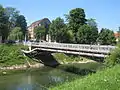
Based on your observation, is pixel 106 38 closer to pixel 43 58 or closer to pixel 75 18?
pixel 75 18

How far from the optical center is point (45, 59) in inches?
2559

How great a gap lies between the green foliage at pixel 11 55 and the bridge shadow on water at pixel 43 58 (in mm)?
2898

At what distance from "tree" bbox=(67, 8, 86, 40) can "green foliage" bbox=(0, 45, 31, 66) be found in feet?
79.2

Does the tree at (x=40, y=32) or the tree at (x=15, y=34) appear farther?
the tree at (x=40, y=32)

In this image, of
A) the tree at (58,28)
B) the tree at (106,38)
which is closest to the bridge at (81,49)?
the tree at (58,28)

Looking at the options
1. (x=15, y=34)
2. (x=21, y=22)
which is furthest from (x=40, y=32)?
(x=15, y=34)

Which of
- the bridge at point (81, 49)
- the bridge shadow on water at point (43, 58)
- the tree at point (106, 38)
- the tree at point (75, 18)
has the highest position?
the tree at point (75, 18)

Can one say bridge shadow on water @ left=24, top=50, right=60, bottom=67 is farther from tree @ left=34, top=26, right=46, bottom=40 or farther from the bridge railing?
tree @ left=34, top=26, right=46, bottom=40

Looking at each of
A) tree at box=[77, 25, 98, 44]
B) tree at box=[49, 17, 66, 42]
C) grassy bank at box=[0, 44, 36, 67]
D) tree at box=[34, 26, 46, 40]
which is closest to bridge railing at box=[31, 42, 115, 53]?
grassy bank at box=[0, 44, 36, 67]

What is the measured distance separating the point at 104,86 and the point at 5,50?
2046 inches

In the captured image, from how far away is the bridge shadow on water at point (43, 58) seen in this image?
62.9 metres

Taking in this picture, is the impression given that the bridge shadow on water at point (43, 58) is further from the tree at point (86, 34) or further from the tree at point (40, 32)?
the tree at point (40, 32)

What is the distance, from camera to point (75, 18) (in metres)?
85.4

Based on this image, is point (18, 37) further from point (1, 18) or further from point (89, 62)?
point (89, 62)
